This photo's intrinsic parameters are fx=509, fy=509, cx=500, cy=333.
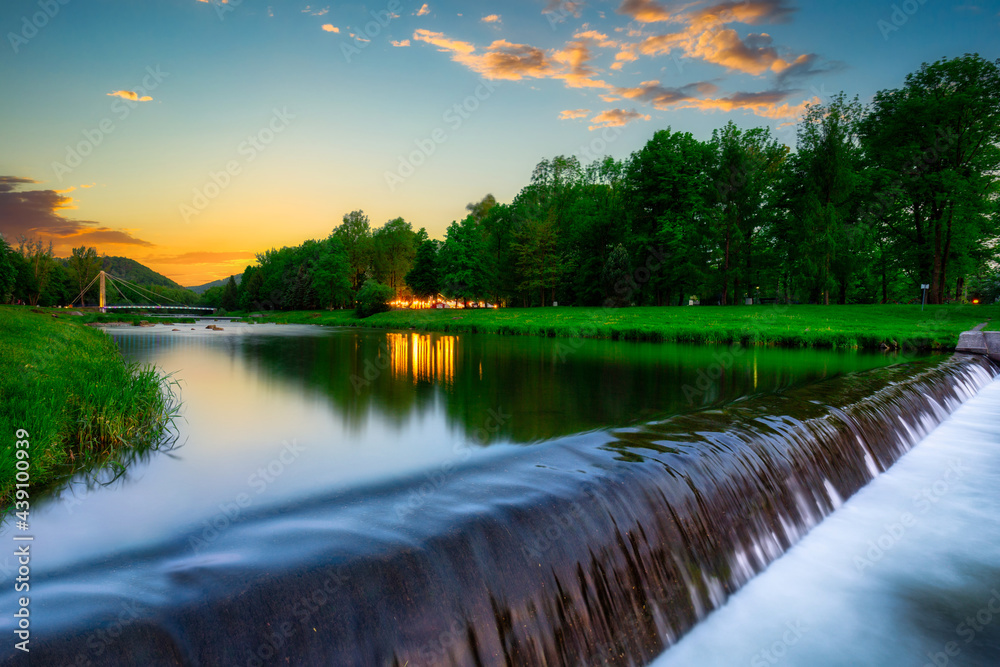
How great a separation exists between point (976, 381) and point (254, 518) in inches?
625

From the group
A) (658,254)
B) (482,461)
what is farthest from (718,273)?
(482,461)

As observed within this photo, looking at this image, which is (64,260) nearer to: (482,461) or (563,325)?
(563,325)

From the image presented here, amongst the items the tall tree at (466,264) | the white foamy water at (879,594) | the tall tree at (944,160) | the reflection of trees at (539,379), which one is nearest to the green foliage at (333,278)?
the tall tree at (466,264)

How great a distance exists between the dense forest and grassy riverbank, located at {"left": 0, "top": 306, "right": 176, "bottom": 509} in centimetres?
3776

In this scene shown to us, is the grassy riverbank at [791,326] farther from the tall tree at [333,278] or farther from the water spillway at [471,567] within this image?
the tall tree at [333,278]

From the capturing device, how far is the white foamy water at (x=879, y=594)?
130 inches

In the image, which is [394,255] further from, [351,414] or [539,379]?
[351,414]

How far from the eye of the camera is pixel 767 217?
40.6 meters

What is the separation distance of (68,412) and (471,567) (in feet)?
16.0

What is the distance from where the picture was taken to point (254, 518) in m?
3.53

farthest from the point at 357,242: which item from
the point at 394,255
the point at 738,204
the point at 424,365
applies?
the point at 424,365

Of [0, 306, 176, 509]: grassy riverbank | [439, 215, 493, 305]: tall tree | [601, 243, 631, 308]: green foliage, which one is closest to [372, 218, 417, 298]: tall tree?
[439, 215, 493, 305]: tall tree

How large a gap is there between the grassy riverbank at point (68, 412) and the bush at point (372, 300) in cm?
4840

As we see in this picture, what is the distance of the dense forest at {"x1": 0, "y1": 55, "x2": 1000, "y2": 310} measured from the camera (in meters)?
33.0
